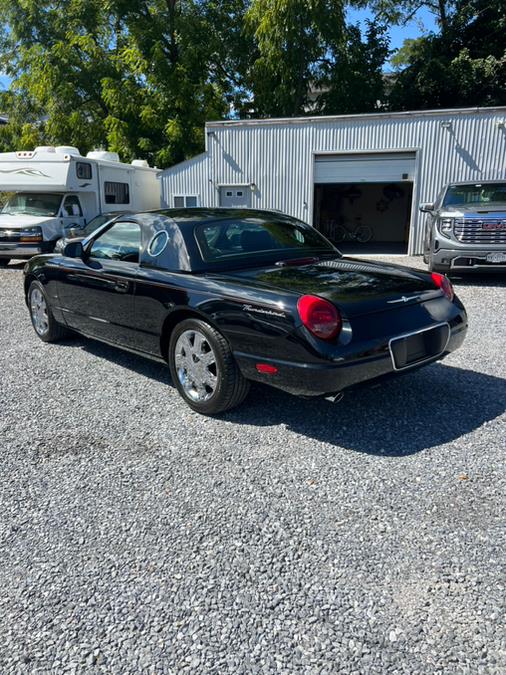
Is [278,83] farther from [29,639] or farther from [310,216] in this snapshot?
[29,639]

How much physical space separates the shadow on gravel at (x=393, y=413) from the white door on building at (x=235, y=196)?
1357 centimetres

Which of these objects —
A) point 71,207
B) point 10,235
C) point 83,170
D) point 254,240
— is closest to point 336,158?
point 83,170

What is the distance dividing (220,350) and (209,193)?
48.7ft

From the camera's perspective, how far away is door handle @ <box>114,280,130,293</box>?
4.62 metres

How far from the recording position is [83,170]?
13.9 metres

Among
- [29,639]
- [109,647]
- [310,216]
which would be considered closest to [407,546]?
[109,647]

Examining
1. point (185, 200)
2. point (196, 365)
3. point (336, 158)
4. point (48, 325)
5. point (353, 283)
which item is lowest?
point (48, 325)

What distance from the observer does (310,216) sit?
1686 centimetres

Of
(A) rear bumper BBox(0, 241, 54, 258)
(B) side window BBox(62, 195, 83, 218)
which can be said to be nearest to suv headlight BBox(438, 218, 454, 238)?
(A) rear bumper BBox(0, 241, 54, 258)

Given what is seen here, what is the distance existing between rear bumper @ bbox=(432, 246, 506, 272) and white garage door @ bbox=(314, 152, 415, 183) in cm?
737

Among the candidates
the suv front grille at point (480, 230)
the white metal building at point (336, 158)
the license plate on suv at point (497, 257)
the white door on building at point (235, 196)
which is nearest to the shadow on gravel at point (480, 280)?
the license plate on suv at point (497, 257)

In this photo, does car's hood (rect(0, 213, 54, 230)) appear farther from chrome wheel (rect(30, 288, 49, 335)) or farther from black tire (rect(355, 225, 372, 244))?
black tire (rect(355, 225, 372, 244))

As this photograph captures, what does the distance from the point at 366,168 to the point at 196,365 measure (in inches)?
537

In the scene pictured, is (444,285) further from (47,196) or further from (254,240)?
(47,196)
